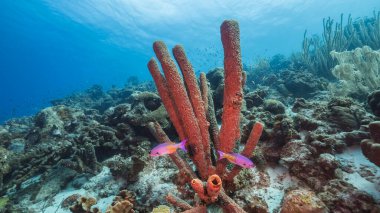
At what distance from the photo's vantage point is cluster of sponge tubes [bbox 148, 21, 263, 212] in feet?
8.27

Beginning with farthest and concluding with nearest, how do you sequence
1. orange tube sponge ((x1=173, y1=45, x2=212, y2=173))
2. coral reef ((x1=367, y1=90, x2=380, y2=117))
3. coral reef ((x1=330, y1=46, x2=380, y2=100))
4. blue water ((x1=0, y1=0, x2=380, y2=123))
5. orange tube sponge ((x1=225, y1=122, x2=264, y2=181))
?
blue water ((x1=0, y1=0, x2=380, y2=123)), coral reef ((x1=330, y1=46, x2=380, y2=100)), coral reef ((x1=367, y1=90, x2=380, y2=117)), orange tube sponge ((x1=173, y1=45, x2=212, y2=173)), orange tube sponge ((x1=225, y1=122, x2=264, y2=181))

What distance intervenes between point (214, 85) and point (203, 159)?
5.06m

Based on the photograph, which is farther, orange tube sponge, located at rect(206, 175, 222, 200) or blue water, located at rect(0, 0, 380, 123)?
blue water, located at rect(0, 0, 380, 123)

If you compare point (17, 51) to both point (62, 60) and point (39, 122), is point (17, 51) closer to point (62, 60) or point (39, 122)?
point (62, 60)

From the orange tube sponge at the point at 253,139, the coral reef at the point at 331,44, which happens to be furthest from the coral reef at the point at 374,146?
the coral reef at the point at 331,44

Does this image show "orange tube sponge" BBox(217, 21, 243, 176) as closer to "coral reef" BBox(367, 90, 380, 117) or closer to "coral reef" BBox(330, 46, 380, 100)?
"coral reef" BBox(367, 90, 380, 117)

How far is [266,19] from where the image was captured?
1613 inches

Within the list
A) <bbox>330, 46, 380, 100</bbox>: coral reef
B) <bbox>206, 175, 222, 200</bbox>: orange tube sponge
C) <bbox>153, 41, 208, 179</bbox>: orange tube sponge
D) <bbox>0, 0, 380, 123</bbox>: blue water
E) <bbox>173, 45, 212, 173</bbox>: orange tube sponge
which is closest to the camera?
<bbox>206, 175, 222, 200</bbox>: orange tube sponge

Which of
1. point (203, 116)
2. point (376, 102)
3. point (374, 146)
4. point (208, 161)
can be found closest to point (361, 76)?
point (376, 102)

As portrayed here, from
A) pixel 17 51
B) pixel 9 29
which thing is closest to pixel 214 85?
pixel 9 29

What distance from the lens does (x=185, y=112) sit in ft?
9.02

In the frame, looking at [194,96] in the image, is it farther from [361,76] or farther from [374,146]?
[361,76]

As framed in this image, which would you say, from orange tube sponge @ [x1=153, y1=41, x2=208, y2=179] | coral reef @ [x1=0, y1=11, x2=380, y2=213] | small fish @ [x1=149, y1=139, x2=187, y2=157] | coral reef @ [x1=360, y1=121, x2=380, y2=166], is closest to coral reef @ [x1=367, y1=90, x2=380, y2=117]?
coral reef @ [x1=0, y1=11, x2=380, y2=213]

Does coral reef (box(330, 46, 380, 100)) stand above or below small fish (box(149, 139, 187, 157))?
above
